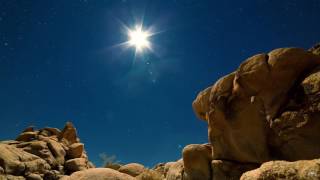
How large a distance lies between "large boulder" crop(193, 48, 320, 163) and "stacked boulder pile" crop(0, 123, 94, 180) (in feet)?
67.3

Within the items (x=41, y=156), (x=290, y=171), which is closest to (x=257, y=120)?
(x=290, y=171)

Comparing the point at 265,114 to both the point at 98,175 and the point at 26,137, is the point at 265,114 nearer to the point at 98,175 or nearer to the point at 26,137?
the point at 98,175

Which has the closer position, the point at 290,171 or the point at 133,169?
the point at 290,171

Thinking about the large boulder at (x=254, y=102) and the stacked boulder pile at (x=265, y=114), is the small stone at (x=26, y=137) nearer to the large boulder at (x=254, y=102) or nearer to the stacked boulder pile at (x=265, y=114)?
the stacked boulder pile at (x=265, y=114)

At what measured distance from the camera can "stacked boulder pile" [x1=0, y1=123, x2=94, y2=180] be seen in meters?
28.2

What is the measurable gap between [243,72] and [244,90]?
1.27 meters

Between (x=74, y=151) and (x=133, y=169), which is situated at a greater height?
(x=74, y=151)

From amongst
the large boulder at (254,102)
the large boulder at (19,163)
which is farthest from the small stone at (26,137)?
the large boulder at (254,102)

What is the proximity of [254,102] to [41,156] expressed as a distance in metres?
28.6

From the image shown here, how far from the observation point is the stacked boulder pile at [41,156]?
28.2m

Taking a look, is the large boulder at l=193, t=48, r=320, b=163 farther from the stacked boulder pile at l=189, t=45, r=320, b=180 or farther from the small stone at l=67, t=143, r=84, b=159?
the small stone at l=67, t=143, r=84, b=159

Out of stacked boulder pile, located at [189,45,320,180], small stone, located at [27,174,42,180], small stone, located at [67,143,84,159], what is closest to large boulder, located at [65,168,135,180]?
stacked boulder pile, located at [189,45,320,180]

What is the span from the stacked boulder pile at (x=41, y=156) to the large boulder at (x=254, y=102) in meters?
20.5

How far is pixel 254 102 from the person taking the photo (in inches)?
720
